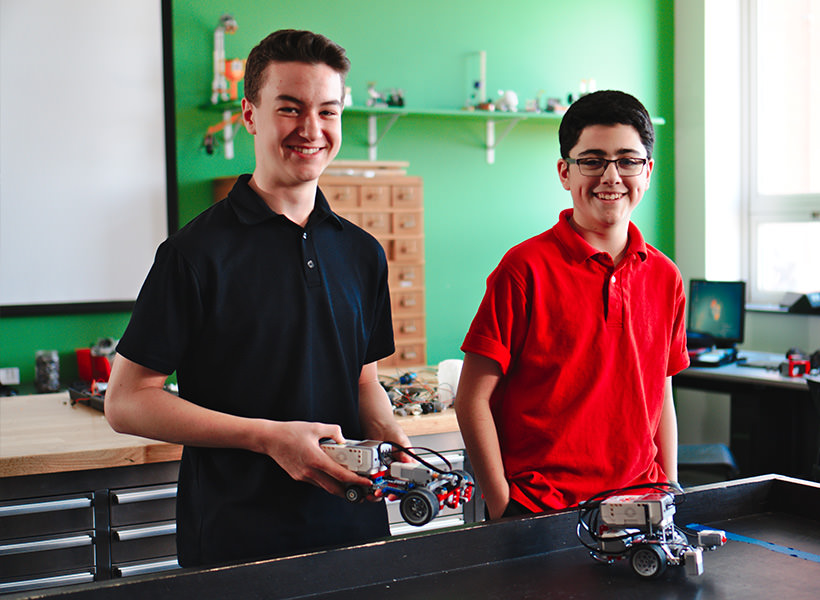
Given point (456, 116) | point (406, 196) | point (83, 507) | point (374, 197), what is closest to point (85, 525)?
point (83, 507)

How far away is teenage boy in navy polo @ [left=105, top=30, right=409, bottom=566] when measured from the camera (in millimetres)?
1390

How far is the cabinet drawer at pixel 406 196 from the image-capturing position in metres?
4.06

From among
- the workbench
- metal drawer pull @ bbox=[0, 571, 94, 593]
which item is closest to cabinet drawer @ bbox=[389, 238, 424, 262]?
the workbench

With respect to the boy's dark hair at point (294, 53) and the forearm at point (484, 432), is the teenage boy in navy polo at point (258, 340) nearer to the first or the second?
the boy's dark hair at point (294, 53)

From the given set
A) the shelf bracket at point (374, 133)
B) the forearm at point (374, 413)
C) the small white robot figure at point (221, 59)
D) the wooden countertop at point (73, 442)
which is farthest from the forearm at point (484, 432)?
the shelf bracket at point (374, 133)

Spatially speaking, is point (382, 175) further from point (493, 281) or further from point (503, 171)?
point (493, 281)

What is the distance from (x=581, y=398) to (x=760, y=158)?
Answer: 4058 mm

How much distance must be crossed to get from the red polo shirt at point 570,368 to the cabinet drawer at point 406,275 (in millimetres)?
2449

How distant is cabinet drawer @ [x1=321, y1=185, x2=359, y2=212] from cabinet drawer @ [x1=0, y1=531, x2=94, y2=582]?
6.23ft

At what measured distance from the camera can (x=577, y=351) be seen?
5.28 feet

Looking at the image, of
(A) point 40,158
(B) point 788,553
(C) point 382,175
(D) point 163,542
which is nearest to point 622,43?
(C) point 382,175

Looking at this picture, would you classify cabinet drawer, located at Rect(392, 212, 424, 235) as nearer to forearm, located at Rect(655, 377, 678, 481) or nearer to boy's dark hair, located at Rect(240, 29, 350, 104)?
forearm, located at Rect(655, 377, 678, 481)

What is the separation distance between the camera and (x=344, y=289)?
5.05 feet

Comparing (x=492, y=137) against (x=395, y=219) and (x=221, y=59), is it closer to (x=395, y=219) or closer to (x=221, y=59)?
(x=395, y=219)
